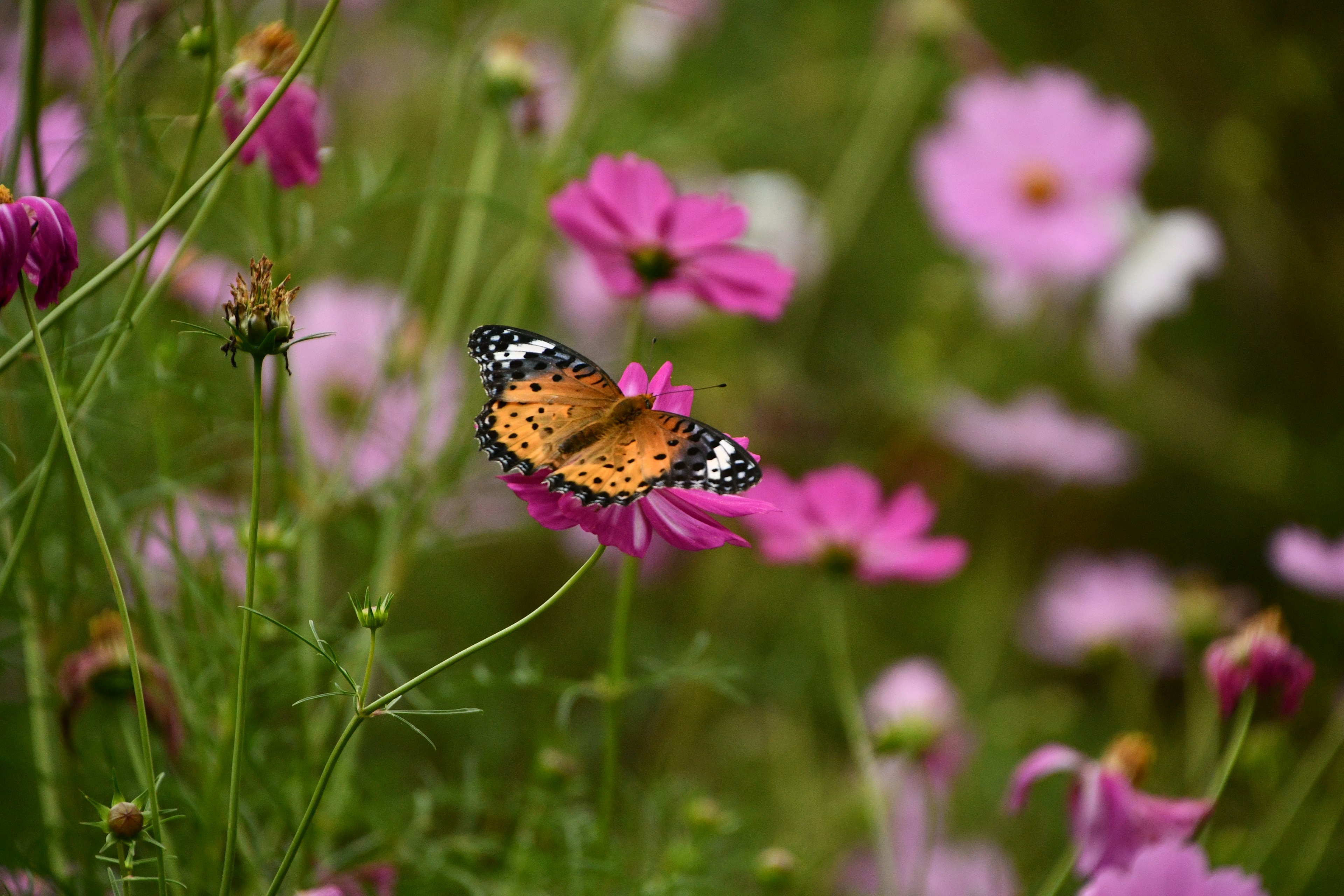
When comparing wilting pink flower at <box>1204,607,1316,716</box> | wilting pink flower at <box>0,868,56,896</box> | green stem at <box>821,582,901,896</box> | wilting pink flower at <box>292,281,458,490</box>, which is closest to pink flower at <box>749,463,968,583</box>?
green stem at <box>821,582,901,896</box>

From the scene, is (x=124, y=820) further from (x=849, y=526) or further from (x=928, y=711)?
(x=928, y=711)

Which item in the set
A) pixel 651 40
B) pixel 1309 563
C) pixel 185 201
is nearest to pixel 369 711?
pixel 185 201

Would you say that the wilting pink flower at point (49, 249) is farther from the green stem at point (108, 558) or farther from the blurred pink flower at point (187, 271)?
the blurred pink flower at point (187, 271)

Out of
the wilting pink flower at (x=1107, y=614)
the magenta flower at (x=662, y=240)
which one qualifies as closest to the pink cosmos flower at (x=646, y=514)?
the magenta flower at (x=662, y=240)

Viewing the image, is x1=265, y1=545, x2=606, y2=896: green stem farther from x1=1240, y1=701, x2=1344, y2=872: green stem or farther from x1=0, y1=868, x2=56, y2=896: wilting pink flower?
x1=1240, y1=701, x2=1344, y2=872: green stem

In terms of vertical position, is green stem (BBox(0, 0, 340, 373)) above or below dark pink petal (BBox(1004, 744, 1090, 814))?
above
